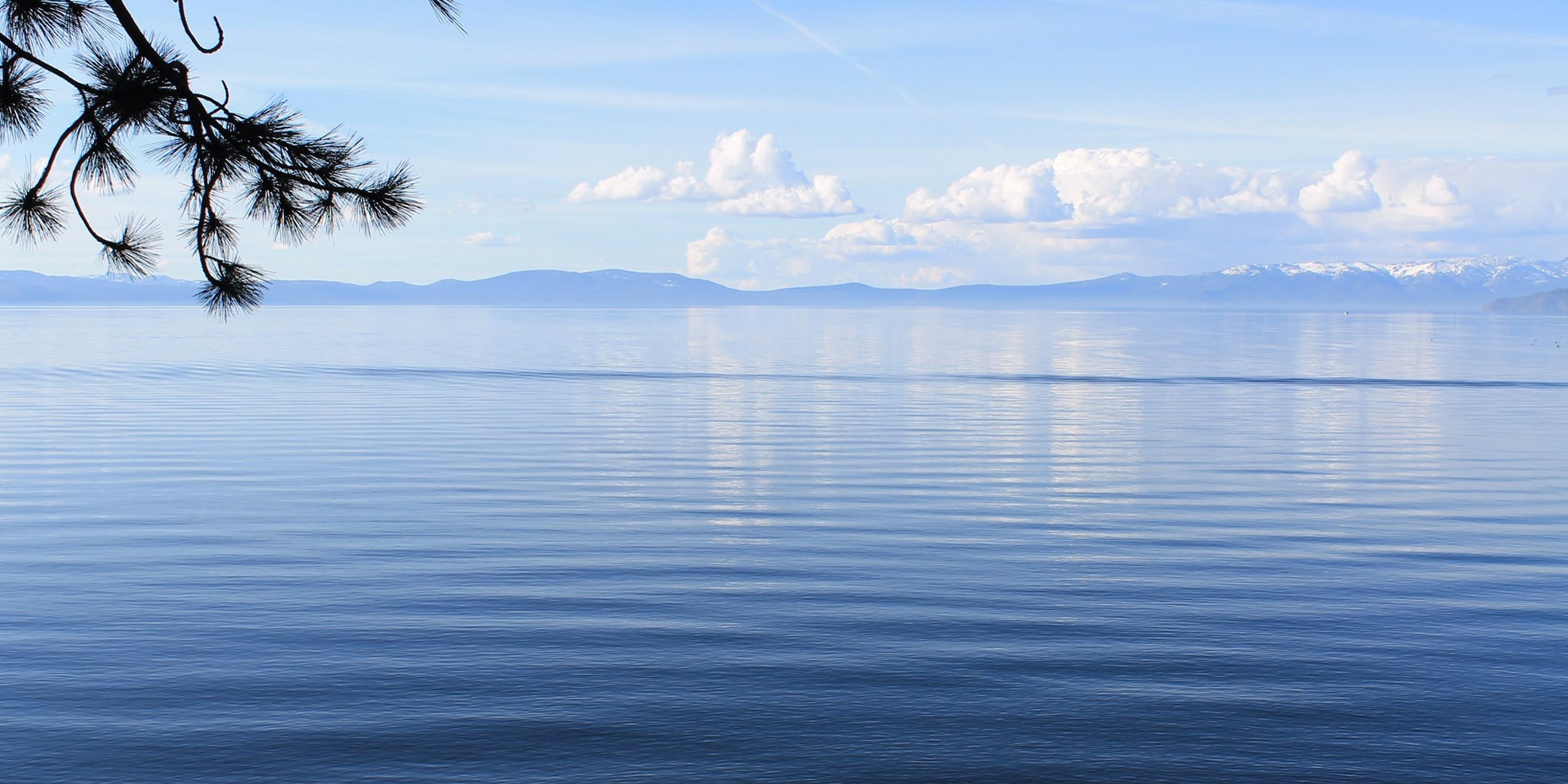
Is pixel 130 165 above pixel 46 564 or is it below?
above

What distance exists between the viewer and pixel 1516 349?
91.0 meters

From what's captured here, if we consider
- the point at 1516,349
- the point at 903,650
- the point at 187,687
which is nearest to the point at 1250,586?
the point at 903,650

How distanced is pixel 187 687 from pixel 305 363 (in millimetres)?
51364

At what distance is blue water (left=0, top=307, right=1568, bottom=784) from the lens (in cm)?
822

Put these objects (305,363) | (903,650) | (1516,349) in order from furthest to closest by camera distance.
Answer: (1516,349), (305,363), (903,650)

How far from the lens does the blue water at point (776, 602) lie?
8.22 metres

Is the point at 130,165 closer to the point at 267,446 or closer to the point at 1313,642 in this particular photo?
the point at 1313,642

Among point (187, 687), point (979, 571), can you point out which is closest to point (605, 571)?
point (979, 571)

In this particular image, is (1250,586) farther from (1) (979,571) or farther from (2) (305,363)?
(2) (305,363)

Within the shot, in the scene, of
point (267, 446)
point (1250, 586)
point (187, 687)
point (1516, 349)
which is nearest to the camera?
point (187, 687)

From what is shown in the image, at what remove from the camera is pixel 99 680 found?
948 cm

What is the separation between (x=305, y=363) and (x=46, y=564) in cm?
4601

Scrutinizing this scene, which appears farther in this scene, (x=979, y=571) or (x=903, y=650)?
(x=979, y=571)

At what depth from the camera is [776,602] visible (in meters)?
12.2
